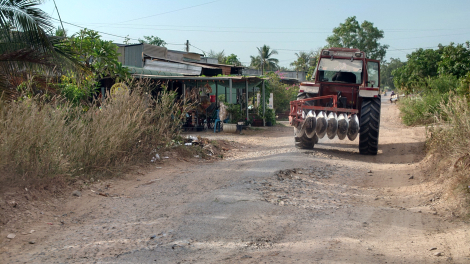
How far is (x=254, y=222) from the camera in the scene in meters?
4.89

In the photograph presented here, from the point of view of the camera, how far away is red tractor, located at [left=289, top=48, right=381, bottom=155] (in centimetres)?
995

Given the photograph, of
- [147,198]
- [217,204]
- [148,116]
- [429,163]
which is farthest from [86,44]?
[429,163]

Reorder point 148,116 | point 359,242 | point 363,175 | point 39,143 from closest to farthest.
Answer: point 359,242 → point 39,143 → point 363,175 → point 148,116

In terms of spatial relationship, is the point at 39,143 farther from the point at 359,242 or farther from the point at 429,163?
the point at 429,163

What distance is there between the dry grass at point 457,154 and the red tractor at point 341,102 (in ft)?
6.36

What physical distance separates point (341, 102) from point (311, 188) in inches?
206

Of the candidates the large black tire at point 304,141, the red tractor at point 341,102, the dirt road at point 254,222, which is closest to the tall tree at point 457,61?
the red tractor at point 341,102

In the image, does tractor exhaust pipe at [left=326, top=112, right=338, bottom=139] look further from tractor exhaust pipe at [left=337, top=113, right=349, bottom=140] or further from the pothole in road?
the pothole in road

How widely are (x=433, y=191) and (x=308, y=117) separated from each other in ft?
13.1

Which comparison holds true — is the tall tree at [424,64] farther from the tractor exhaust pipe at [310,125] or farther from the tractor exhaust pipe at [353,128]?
the tractor exhaust pipe at [310,125]

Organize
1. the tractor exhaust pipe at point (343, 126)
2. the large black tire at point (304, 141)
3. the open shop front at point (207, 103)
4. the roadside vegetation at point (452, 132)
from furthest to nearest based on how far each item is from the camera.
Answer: the open shop front at point (207, 103)
the large black tire at point (304, 141)
the tractor exhaust pipe at point (343, 126)
the roadside vegetation at point (452, 132)

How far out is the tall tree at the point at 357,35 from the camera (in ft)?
186

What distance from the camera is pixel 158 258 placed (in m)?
3.84

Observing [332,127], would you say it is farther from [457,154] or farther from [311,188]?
[457,154]
